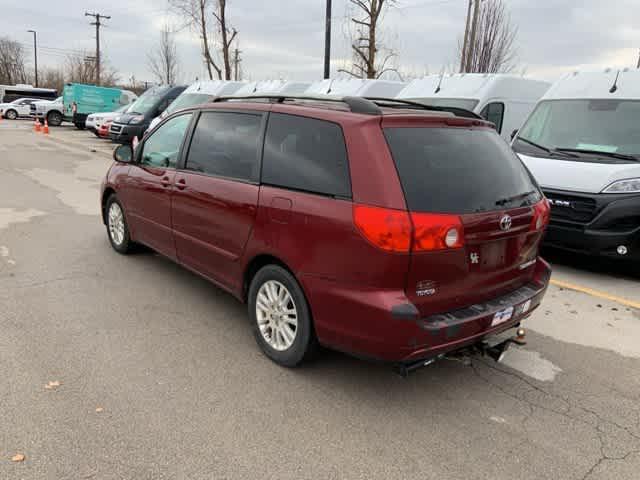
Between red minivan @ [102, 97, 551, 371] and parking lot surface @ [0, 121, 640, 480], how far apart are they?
15.4 inches

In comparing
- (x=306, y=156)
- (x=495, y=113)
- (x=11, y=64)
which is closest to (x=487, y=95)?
(x=495, y=113)

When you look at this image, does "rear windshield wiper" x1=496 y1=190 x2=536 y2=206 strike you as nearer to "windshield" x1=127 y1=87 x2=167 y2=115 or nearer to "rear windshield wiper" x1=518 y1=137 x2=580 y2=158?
"rear windshield wiper" x1=518 y1=137 x2=580 y2=158

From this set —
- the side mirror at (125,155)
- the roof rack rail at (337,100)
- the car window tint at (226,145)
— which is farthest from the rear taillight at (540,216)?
the side mirror at (125,155)

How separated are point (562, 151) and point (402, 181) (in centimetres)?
436

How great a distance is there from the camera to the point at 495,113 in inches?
386

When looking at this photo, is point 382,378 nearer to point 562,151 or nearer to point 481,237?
point 481,237

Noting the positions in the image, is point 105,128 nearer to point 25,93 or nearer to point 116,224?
point 116,224

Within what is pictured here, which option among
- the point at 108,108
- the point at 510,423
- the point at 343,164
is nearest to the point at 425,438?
the point at 510,423

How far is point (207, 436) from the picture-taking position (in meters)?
2.74

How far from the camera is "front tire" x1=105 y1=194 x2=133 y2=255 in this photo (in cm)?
563

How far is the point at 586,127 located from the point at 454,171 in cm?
436

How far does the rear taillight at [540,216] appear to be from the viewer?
336 centimetres

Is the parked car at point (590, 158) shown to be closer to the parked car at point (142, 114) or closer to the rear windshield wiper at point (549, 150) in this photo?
the rear windshield wiper at point (549, 150)

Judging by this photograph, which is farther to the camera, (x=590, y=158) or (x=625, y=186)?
(x=590, y=158)
